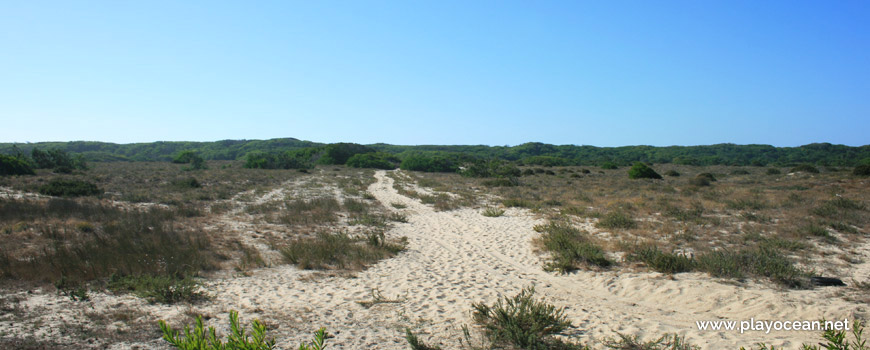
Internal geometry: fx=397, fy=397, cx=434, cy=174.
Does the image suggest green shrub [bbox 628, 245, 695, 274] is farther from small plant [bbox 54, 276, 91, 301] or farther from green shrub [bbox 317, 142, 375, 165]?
green shrub [bbox 317, 142, 375, 165]

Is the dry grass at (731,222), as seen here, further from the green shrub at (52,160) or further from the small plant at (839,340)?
the green shrub at (52,160)

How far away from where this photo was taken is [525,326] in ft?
16.4

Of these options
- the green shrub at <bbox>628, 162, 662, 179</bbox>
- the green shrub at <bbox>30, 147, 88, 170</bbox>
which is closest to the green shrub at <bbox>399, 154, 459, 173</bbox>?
the green shrub at <bbox>628, 162, 662, 179</bbox>

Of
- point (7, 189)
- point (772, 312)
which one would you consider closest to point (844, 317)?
point (772, 312)

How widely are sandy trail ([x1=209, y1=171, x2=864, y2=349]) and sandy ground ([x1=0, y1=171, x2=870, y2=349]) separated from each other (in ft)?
0.05

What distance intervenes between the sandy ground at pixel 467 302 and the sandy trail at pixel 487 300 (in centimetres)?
1

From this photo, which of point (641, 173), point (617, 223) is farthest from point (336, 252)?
point (641, 173)

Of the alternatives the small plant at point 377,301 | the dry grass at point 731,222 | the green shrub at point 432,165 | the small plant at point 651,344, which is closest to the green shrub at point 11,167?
the small plant at point 377,301

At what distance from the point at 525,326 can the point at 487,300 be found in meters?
1.46

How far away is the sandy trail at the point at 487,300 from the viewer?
505cm

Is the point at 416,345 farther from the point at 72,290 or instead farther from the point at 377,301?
the point at 72,290

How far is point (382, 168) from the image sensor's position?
56.0 meters

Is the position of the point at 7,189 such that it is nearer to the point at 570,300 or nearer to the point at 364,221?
the point at 364,221

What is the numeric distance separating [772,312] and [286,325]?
21.7 feet
